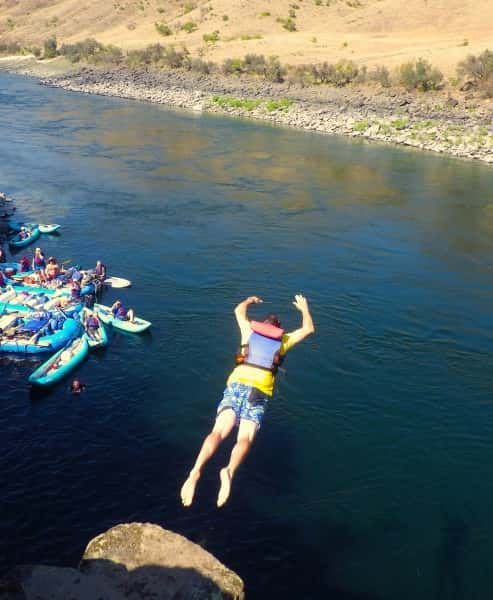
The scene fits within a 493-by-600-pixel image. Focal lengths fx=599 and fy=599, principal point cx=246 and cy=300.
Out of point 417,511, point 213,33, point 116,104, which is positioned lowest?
point 417,511

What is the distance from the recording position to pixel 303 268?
27500mm

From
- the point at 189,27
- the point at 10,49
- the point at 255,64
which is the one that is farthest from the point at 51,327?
the point at 10,49

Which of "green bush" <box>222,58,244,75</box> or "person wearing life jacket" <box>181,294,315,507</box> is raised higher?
"green bush" <box>222,58,244,75</box>

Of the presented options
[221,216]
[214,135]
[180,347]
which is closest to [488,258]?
[221,216]

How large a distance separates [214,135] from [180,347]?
3862 centimetres

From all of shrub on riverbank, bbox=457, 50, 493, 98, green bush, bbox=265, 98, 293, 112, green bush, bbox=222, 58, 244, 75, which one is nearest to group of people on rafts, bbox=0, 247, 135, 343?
green bush, bbox=265, 98, 293, 112

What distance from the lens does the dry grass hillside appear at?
79.8 meters

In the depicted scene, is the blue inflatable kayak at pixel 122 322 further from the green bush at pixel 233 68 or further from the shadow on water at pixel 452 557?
the green bush at pixel 233 68

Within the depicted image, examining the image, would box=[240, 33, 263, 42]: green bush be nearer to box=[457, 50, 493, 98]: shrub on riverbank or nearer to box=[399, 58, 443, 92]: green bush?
box=[399, 58, 443, 92]: green bush

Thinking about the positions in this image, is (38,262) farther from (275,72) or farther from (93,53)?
(93,53)

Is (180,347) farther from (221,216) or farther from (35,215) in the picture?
(35,215)

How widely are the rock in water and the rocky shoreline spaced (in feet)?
158

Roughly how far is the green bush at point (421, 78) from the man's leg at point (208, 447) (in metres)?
63.6

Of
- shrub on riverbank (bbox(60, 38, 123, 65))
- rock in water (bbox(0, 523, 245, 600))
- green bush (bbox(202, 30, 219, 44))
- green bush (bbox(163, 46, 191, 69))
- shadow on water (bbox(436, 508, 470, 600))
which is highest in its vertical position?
green bush (bbox(202, 30, 219, 44))
